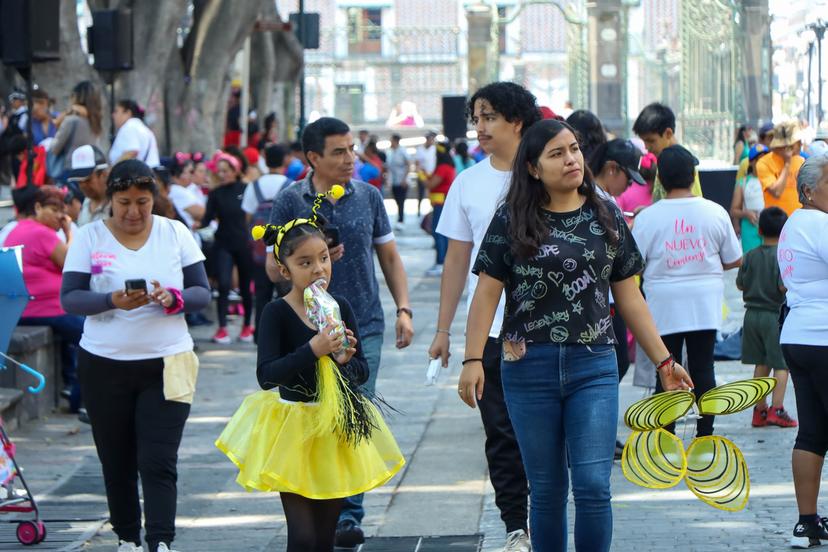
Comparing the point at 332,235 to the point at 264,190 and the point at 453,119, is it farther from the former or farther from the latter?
the point at 453,119

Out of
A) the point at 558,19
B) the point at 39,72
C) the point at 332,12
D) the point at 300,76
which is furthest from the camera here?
the point at 332,12

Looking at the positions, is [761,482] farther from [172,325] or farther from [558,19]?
[558,19]

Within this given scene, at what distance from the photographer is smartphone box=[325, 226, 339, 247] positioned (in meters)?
6.40

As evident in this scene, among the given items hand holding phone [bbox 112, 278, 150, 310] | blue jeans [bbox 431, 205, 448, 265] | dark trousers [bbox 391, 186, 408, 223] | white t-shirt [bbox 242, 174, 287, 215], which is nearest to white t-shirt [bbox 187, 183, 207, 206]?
white t-shirt [bbox 242, 174, 287, 215]

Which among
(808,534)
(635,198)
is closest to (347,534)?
(808,534)

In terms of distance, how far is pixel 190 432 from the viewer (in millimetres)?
10461

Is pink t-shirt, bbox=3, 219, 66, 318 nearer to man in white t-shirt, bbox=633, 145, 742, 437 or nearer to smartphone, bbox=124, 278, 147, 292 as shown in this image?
smartphone, bbox=124, 278, 147, 292

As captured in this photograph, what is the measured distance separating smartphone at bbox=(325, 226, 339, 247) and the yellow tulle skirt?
84cm

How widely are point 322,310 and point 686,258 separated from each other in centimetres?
335

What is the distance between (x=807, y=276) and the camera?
6.63 metres

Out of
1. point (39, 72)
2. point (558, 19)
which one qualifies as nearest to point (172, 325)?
point (39, 72)

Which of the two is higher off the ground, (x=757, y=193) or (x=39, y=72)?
(x=39, y=72)

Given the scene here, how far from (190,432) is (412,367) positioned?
3.04 meters

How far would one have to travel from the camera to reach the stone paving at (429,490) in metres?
7.26
